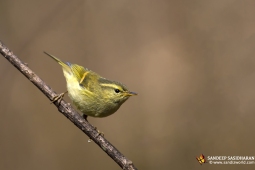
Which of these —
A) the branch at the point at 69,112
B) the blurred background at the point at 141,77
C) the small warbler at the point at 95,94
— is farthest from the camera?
the blurred background at the point at 141,77

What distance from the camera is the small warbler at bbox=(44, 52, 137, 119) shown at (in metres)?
2.73

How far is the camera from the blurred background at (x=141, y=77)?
4.34 m

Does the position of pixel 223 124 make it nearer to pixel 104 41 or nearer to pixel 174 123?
pixel 174 123

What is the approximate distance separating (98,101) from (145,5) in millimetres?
2390

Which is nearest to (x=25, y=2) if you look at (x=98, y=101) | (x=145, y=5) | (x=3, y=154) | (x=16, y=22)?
(x=16, y=22)

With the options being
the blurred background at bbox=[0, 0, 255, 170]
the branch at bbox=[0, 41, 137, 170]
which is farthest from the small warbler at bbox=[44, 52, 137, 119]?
the blurred background at bbox=[0, 0, 255, 170]

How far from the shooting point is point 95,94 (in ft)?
9.17

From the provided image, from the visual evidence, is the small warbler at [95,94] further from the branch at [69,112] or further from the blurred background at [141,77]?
the blurred background at [141,77]

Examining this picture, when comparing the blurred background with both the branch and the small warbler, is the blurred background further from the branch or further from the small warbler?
the branch

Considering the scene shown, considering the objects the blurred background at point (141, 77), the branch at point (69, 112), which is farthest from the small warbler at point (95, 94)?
the blurred background at point (141, 77)

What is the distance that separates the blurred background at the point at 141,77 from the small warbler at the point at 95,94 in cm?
145

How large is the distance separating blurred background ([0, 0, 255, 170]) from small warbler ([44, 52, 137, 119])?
1.45m

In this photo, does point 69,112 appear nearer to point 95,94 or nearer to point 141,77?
point 95,94

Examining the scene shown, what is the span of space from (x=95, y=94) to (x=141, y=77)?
1849 mm
